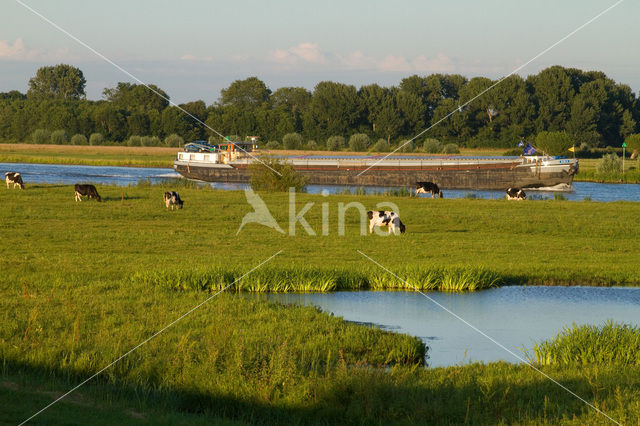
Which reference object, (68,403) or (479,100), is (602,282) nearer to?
(68,403)

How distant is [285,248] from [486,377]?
511 inches

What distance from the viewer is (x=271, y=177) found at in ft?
138

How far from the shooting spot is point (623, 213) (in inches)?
1303

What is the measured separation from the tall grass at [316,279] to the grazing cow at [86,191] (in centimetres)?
1790

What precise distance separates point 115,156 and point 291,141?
2842cm

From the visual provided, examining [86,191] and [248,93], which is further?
[248,93]

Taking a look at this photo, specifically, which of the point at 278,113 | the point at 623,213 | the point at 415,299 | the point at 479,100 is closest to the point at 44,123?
the point at 278,113

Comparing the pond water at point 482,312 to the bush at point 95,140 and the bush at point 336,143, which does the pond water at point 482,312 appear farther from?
the bush at point 95,140

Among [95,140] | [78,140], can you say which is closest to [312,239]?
[95,140]

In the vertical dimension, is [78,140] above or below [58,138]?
below

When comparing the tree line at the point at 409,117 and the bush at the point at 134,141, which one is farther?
the bush at the point at 134,141

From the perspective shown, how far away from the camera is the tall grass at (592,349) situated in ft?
36.7

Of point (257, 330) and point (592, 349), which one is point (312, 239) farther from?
Answer: point (592, 349)

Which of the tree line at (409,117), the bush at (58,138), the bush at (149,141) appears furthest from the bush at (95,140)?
the bush at (149,141)
